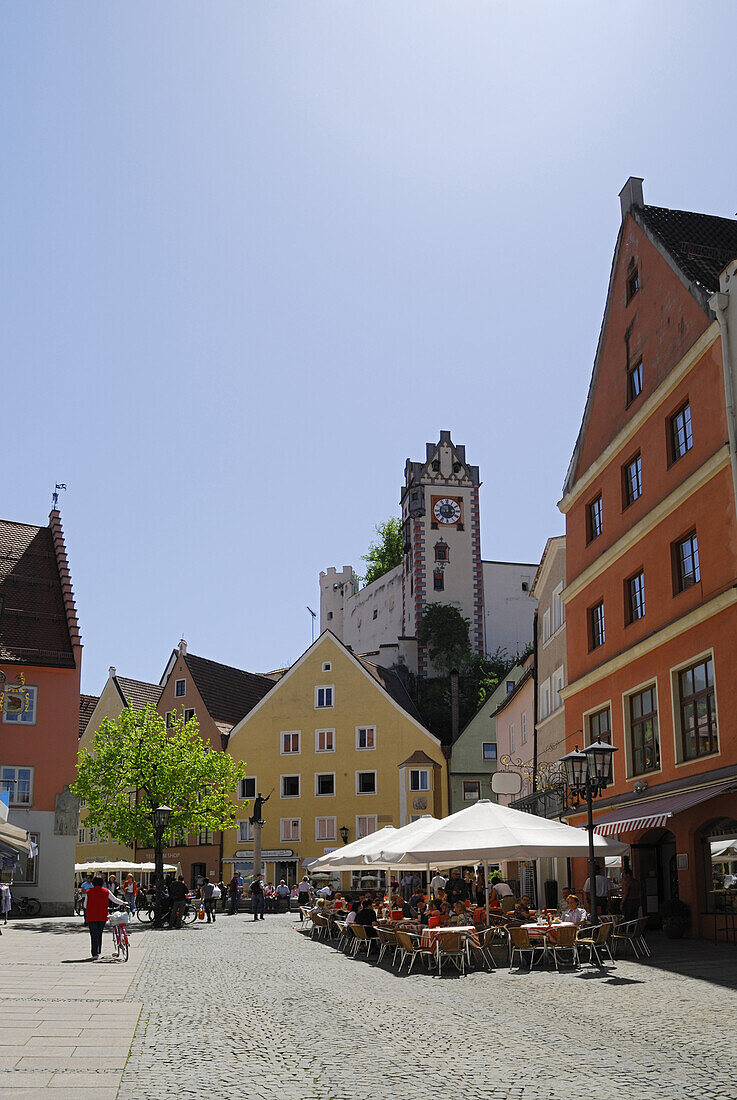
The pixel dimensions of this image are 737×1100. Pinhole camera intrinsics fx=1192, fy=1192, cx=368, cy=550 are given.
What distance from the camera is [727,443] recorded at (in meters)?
24.1

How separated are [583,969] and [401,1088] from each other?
10361 millimetres

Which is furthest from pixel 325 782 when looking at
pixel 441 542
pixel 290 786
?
pixel 441 542

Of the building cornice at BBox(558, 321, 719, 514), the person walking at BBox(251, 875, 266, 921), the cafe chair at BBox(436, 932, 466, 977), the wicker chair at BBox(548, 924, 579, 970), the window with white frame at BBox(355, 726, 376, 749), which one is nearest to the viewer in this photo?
the cafe chair at BBox(436, 932, 466, 977)

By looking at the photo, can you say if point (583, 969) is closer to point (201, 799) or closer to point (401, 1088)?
point (401, 1088)

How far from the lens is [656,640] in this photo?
2720cm

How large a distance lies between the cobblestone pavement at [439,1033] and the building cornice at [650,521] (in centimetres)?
972

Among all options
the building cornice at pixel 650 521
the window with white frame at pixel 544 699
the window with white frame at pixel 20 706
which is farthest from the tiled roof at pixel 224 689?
the building cornice at pixel 650 521

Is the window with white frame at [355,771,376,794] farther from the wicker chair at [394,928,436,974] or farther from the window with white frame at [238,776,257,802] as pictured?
the wicker chair at [394,928,436,974]

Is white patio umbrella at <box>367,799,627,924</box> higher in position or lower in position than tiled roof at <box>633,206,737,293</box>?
lower

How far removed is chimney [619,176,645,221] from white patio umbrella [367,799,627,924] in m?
18.3

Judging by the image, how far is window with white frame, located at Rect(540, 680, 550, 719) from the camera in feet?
130

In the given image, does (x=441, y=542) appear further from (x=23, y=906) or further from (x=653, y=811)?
(x=653, y=811)

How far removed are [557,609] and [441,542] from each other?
1875 inches

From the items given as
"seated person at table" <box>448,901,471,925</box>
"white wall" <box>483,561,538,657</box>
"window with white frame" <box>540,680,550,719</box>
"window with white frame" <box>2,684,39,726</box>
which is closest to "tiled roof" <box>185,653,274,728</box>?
"white wall" <box>483,561,538,657</box>
